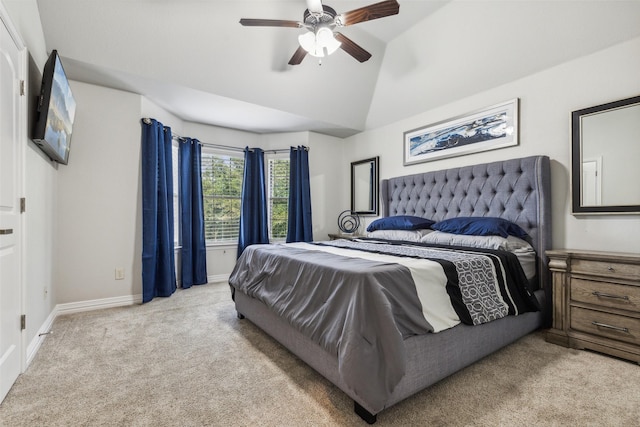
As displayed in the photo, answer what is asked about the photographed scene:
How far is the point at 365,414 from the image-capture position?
1402mm

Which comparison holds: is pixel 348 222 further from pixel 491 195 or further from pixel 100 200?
pixel 100 200

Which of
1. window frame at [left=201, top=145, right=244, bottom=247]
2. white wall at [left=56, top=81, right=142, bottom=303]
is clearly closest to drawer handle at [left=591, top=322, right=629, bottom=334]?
window frame at [left=201, top=145, right=244, bottom=247]

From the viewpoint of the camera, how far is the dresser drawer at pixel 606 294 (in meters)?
1.97

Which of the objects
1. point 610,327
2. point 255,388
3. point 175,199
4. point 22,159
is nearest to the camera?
point 255,388

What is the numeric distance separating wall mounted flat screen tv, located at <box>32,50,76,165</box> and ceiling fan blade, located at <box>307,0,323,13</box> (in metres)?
1.76

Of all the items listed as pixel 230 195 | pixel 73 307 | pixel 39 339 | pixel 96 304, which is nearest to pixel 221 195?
pixel 230 195

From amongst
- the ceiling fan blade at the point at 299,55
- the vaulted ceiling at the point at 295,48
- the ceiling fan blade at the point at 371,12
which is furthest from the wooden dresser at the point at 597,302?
the ceiling fan blade at the point at 299,55

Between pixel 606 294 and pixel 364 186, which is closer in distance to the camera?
pixel 606 294

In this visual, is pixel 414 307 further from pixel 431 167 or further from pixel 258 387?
pixel 431 167

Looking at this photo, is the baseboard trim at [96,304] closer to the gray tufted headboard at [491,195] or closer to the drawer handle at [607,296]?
the gray tufted headboard at [491,195]

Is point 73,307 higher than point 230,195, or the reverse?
point 230,195

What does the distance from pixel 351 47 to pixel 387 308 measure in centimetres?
237

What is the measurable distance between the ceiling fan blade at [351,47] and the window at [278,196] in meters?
2.38

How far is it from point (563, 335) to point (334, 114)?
11.7 ft
